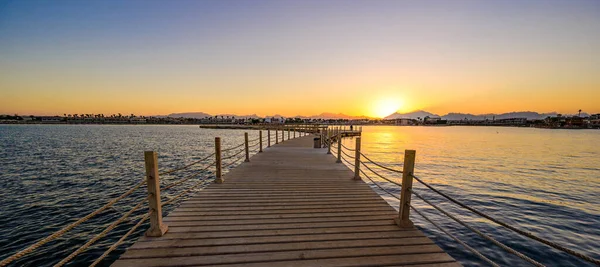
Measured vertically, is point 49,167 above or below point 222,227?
below

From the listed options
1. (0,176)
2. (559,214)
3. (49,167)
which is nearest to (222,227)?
(559,214)

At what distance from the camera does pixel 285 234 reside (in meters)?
4.06

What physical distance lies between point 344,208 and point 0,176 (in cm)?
2083

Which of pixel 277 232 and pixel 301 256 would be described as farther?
pixel 277 232

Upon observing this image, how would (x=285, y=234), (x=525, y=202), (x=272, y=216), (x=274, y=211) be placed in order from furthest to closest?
(x=525, y=202)
(x=274, y=211)
(x=272, y=216)
(x=285, y=234)

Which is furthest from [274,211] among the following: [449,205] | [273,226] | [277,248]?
[449,205]

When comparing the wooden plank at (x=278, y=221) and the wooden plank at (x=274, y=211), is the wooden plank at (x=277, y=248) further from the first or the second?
the wooden plank at (x=274, y=211)

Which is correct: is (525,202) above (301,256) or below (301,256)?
below

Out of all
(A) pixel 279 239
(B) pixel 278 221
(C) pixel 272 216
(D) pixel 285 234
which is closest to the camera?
(A) pixel 279 239

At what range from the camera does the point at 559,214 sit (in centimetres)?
933

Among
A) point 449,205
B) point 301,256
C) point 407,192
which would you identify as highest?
point 407,192

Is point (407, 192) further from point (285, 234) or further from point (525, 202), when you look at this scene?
point (525, 202)

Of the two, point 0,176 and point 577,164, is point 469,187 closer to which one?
point 577,164

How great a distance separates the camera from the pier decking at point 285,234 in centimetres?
340
